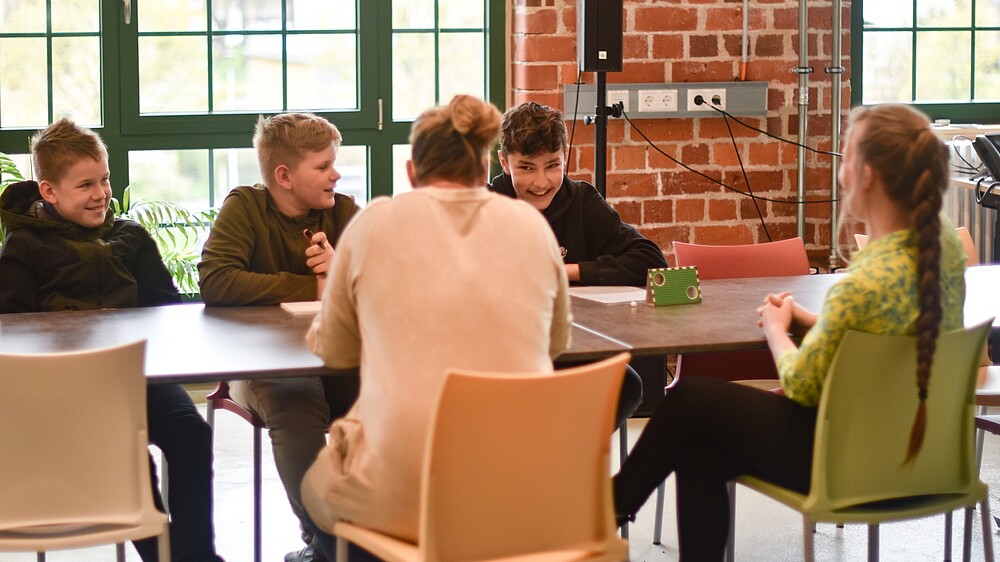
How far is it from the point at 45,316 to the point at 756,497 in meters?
2.11

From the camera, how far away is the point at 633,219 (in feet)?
15.6

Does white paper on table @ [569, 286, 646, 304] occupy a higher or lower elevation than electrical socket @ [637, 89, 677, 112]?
lower

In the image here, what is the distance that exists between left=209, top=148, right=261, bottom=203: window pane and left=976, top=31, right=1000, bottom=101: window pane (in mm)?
3038

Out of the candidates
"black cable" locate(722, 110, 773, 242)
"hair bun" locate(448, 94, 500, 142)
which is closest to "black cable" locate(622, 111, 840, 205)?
"black cable" locate(722, 110, 773, 242)

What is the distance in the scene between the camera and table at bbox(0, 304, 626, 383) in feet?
7.18

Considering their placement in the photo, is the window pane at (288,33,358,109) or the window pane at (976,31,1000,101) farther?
the window pane at (976,31,1000,101)

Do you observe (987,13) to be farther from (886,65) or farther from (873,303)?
(873,303)

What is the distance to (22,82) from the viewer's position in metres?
4.61

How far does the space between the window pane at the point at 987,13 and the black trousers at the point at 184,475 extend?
3.91 m

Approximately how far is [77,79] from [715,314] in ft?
9.66

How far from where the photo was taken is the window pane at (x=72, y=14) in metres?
4.60

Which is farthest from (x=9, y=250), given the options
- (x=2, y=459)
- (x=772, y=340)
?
(x=772, y=340)

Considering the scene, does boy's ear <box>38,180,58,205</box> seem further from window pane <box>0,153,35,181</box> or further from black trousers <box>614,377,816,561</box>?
window pane <box>0,153,35,181</box>

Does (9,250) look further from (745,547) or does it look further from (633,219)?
(633,219)
